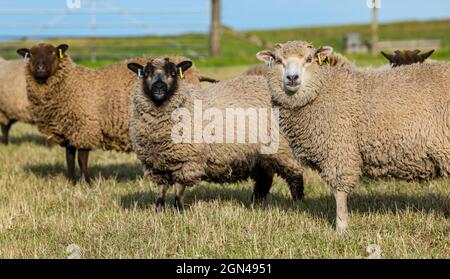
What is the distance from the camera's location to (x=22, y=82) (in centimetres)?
1218

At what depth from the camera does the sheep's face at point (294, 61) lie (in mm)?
5633

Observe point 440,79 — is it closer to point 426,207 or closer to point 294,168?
point 426,207

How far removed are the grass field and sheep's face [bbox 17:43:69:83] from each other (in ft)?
4.71

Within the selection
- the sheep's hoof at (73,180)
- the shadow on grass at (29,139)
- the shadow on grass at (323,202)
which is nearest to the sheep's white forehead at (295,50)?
the shadow on grass at (323,202)

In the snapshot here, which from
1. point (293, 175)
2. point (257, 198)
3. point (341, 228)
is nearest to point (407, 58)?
point (293, 175)

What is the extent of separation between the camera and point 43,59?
28.6 ft

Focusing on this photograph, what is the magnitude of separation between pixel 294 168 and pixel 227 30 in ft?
93.2

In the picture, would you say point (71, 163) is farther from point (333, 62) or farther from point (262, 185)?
point (333, 62)

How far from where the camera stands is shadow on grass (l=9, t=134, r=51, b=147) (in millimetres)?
12766

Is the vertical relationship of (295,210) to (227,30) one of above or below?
below

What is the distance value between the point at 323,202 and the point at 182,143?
68.5 inches

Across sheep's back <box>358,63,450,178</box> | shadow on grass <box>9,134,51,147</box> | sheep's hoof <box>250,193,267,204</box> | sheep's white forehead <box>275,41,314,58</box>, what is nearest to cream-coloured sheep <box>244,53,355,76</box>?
sheep's white forehead <box>275,41,314,58</box>

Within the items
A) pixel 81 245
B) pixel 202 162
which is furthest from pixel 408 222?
pixel 81 245

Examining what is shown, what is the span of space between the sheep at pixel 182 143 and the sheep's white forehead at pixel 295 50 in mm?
1388
